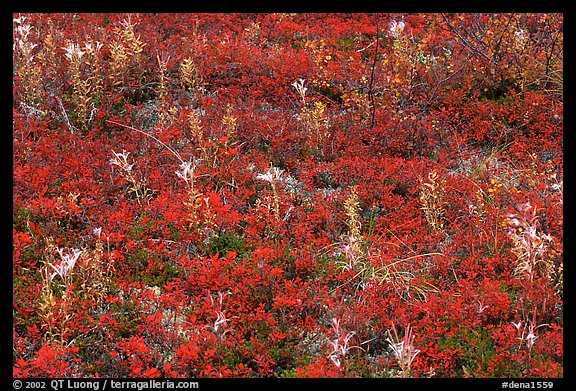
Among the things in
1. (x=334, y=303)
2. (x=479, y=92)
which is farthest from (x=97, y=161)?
(x=479, y=92)

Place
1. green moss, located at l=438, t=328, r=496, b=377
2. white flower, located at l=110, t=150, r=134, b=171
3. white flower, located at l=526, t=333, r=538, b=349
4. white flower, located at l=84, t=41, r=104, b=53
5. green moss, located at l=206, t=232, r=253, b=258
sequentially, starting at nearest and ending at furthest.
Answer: white flower, located at l=526, t=333, r=538, b=349
green moss, located at l=438, t=328, r=496, b=377
green moss, located at l=206, t=232, r=253, b=258
white flower, located at l=110, t=150, r=134, b=171
white flower, located at l=84, t=41, r=104, b=53

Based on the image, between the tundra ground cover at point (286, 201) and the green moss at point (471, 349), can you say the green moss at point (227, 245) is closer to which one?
the tundra ground cover at point (286, 201)

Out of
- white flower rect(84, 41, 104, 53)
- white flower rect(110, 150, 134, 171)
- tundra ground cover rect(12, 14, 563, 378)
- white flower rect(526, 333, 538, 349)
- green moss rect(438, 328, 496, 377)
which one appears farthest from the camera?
white flower rect(84, 41, 104, 53)

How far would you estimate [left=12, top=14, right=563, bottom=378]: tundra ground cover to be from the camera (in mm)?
6012

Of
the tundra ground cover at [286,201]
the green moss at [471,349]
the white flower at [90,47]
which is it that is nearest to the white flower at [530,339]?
the tundra ground cover at [286,201]

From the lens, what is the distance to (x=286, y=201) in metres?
7.91

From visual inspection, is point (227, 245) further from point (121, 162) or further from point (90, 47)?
point (90, 47)

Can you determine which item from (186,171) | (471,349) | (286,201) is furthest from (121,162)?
(471,349)

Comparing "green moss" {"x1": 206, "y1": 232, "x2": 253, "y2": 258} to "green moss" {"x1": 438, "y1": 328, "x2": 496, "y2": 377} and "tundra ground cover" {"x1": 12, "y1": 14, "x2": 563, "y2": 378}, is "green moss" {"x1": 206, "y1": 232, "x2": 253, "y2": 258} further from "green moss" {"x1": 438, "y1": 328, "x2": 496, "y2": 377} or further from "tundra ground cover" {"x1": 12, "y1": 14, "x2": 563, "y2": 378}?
"green moss" {"x1": 438, "y1": 328, "x2": 496, "y2": 377}

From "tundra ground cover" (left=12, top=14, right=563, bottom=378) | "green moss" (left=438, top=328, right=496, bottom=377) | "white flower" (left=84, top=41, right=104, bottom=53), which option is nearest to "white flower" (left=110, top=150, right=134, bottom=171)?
"tundra ground cover" (left=12, top=14, right=563, bottom=378)

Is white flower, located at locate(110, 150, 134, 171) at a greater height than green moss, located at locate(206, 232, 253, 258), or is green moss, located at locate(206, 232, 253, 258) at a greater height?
white flower, located at locate(110, 150, 134, 171)

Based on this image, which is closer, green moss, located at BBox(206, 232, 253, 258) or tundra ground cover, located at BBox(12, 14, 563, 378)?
tundra ground cover, located at BBox(12, 14, 563, 378)

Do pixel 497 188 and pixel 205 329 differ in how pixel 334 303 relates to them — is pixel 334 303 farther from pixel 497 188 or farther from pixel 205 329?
pixel 497 188

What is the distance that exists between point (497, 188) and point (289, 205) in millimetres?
2437
